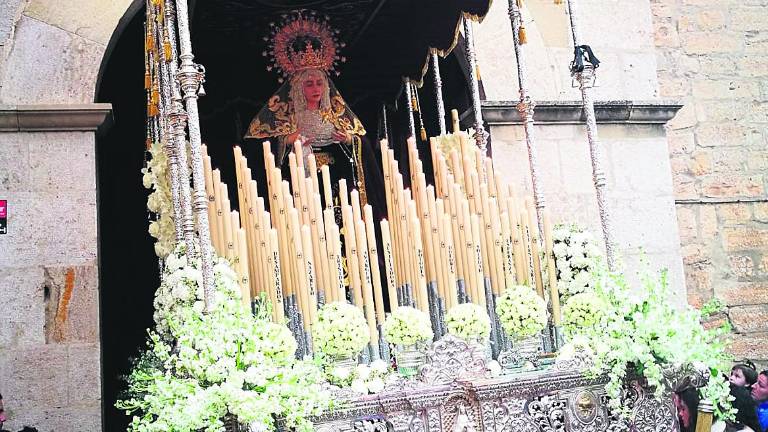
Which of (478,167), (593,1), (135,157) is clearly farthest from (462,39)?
(135,157)

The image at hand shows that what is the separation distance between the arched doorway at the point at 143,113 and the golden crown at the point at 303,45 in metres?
0.12

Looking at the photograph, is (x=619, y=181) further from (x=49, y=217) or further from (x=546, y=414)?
(x=49, y=217)

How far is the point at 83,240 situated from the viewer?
19.0 ft

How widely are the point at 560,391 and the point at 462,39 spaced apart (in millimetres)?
3242

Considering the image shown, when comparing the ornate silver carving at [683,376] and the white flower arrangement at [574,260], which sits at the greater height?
the white flower arrangement at [574,260]

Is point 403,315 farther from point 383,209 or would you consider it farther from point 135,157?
point 135,157

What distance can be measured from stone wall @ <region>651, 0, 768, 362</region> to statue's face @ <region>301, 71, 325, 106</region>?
2.76 m

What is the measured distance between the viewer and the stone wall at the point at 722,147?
768 centimetres

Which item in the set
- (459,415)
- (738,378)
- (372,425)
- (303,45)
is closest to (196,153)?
(372,425)

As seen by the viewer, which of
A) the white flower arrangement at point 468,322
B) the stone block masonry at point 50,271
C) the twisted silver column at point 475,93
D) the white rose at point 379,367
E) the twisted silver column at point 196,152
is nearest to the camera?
the twisted silver column at point 196,152

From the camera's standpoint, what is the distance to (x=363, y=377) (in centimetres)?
434

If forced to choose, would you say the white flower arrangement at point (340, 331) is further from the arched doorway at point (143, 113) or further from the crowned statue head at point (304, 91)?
the arched doorway at point (143, 113)

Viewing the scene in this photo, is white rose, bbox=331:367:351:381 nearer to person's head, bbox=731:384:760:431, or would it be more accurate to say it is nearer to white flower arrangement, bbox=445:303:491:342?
white flower arrangement, bbox=445:303:491:342

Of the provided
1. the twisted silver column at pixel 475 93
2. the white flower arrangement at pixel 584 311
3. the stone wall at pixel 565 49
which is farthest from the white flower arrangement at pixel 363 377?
the stone wall at pixel 565 49
